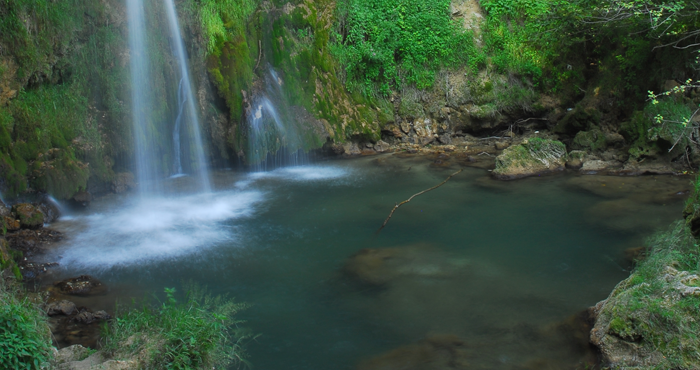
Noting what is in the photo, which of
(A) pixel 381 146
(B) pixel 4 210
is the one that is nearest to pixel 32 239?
(B) pixel 4 210

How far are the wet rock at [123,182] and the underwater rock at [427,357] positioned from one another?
7.76 meters

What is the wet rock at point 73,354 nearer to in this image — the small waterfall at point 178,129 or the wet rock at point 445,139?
the small waterfall at point 178,129

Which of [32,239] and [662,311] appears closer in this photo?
[662,311]

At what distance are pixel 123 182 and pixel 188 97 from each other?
8.24 ft

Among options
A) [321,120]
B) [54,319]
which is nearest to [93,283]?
[54,319]

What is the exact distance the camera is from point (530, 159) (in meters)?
12.2

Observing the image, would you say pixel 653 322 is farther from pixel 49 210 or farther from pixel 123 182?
pixel 123 182

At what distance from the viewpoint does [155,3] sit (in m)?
11.5

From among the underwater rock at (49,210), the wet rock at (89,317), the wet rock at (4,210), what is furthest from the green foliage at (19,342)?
the underwater rock at (49,210)

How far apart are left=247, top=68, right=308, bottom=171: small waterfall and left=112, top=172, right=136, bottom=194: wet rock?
2.79m

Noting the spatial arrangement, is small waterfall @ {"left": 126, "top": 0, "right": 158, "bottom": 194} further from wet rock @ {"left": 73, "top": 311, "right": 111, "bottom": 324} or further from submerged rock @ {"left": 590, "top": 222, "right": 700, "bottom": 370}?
submerged rock @ {"left": 590, "top": 222, "right": 700, "bottom": 370}

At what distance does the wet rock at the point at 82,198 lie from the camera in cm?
971

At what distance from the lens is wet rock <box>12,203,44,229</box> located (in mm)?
8328

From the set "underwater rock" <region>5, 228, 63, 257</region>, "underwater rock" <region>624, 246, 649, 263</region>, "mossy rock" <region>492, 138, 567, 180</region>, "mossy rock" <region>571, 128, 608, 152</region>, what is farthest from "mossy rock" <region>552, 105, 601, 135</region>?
"underwater rock" <region>5, 228, 63, 257</region>
